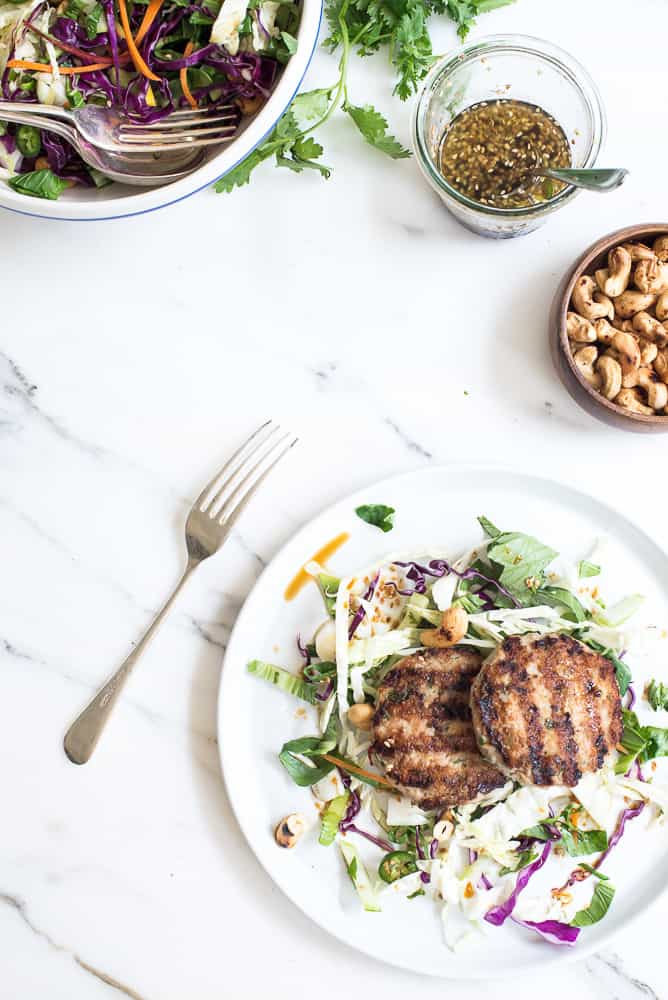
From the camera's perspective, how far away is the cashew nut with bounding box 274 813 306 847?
219cm

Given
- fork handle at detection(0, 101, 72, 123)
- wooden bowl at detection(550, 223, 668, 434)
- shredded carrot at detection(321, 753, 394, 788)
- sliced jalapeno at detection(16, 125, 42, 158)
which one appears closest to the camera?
fork handle at detection(0, 101, 72, 123)

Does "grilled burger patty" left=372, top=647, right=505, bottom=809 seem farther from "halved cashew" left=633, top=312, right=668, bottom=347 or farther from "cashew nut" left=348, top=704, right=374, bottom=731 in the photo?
"halved cashew" left=633, top=312, right=668, bottom=347

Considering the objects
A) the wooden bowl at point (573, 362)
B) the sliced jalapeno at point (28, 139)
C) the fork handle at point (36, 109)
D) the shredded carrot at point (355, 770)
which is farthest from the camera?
the shredded carrot at point (355, 770)

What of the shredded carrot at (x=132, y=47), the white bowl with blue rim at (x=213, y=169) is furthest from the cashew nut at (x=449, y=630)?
the shredded carrot at (x=132, y=47)

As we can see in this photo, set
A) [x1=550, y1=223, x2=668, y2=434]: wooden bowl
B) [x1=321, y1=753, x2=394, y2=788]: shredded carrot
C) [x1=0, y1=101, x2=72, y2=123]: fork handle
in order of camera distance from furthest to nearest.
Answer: [x1=321, y1=753, x2=394, y2=788]: shredded carrot < [x1=550, y1=223, x2=668, y2=434]: wooden bowl < [x1=0, y1=101, x2=72, y2=123]: fork handle

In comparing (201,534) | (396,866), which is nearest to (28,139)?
(201,534)

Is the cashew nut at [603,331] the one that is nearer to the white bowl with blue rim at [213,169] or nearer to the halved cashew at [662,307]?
the halved cashew at [662,307]

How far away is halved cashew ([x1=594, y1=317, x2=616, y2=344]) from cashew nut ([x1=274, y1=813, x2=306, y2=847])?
1337 mm

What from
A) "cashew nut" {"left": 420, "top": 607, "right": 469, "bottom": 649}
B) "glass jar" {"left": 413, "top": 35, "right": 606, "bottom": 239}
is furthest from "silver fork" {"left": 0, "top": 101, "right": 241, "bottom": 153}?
"cashew nut" {"left": 420, "top": 607, "right": 469, "bottom": 649}

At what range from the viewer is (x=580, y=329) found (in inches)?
83.5

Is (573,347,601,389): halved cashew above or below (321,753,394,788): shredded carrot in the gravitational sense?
above

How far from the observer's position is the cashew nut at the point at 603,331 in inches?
84.4

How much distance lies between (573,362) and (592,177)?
1.30ft

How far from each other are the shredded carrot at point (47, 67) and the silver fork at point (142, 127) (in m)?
0.07
